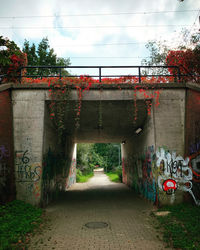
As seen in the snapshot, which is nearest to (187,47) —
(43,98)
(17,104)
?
(43,98)

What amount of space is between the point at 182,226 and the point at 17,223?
5.10 metres

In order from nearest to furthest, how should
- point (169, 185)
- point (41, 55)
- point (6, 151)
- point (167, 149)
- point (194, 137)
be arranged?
point (6, 151) < point (169, 185) < point (194, 137) < point (167, 149) < point (41, 55)

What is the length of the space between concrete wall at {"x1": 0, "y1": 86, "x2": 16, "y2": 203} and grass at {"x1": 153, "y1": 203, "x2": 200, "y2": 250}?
598 cm

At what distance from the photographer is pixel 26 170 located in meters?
9.40

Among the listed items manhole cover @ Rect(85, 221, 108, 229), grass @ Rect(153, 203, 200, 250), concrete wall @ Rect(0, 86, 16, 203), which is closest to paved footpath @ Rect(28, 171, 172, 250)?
manhole cover @ Rect(85, 221, 108, 229)

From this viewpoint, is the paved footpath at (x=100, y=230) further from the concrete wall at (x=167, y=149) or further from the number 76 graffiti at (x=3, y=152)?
the number 76 graffiti at (x=3, y=152)

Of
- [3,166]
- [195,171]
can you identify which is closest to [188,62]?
[195,171]

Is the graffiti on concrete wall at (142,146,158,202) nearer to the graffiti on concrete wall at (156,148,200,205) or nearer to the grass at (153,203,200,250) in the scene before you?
Result: the graffiti on concrete wall at (156,148,200,205)

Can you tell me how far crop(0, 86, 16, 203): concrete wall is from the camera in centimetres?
884

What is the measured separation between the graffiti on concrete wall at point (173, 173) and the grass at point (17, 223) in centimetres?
522

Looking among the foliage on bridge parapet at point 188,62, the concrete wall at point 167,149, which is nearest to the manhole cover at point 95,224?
the concrete wall at point 167,149

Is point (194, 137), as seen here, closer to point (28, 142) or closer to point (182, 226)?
point (182, 226)

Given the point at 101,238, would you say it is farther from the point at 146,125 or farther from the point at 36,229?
the point at 146,125

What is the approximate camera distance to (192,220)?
277 inches
